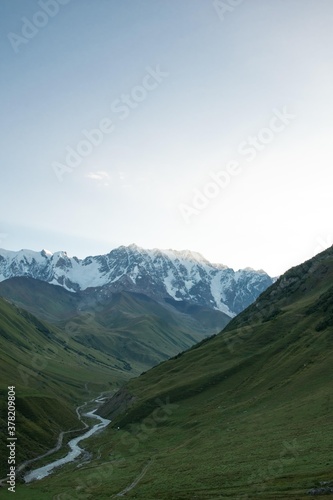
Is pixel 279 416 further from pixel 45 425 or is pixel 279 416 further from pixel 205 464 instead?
pixel 45 425

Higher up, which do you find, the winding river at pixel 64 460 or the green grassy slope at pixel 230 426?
the winding river at pixel 64 460

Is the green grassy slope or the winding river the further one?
the winding river

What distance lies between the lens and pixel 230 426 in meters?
109

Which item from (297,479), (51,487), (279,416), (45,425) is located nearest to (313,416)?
(279,416)

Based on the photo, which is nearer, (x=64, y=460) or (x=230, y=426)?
(x=230, y=426)

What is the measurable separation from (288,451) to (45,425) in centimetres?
9740

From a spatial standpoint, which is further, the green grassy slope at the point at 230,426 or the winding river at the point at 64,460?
the winding river at the point at 64,460

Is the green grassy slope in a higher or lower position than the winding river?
lower

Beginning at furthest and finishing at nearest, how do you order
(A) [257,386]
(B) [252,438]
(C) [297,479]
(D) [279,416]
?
(A) [257,386], (D) [279,416], (B) [252,438], (C) [297,479]

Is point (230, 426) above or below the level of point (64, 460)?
below

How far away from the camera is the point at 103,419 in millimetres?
191375

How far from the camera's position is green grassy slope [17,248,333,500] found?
220ft

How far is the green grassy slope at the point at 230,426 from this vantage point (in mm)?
67062

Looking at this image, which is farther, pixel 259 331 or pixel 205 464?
pixel 259 331
